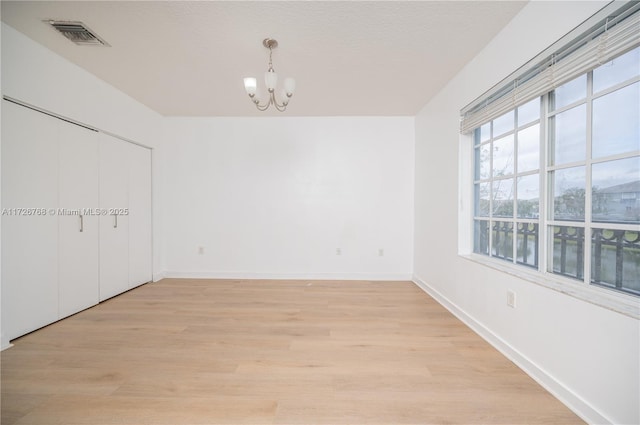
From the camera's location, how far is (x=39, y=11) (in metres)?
1.97

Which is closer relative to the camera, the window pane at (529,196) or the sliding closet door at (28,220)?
Answer: the window pane at (529,196)

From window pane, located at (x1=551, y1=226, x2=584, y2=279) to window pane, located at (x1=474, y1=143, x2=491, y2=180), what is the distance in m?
0.97

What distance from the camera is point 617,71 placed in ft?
4.54

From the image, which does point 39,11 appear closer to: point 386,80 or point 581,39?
point 386,80

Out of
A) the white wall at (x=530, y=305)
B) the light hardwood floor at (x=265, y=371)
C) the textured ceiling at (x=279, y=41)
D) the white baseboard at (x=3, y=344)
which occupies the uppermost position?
the textured ceiling at (x=279, y=41)

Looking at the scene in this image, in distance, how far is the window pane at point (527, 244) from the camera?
1943 mm

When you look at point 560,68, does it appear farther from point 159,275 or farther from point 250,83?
point 159,275

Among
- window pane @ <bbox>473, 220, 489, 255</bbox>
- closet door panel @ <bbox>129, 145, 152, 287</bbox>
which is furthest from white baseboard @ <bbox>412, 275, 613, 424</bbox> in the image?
closet door panel @ <bbox>129, 145, 152, 287</bbox>

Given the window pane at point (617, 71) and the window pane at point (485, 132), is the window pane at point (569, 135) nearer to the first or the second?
the window pane at point (617, 71)

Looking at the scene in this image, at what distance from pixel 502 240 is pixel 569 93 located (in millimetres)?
1253

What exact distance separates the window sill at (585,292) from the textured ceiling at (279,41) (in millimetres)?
2039

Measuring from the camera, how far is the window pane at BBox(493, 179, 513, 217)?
7.26 ft

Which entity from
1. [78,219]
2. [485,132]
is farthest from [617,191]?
[78,219]

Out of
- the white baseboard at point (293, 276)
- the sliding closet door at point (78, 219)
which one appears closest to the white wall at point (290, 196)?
the white baseboard at point (293, 276)
